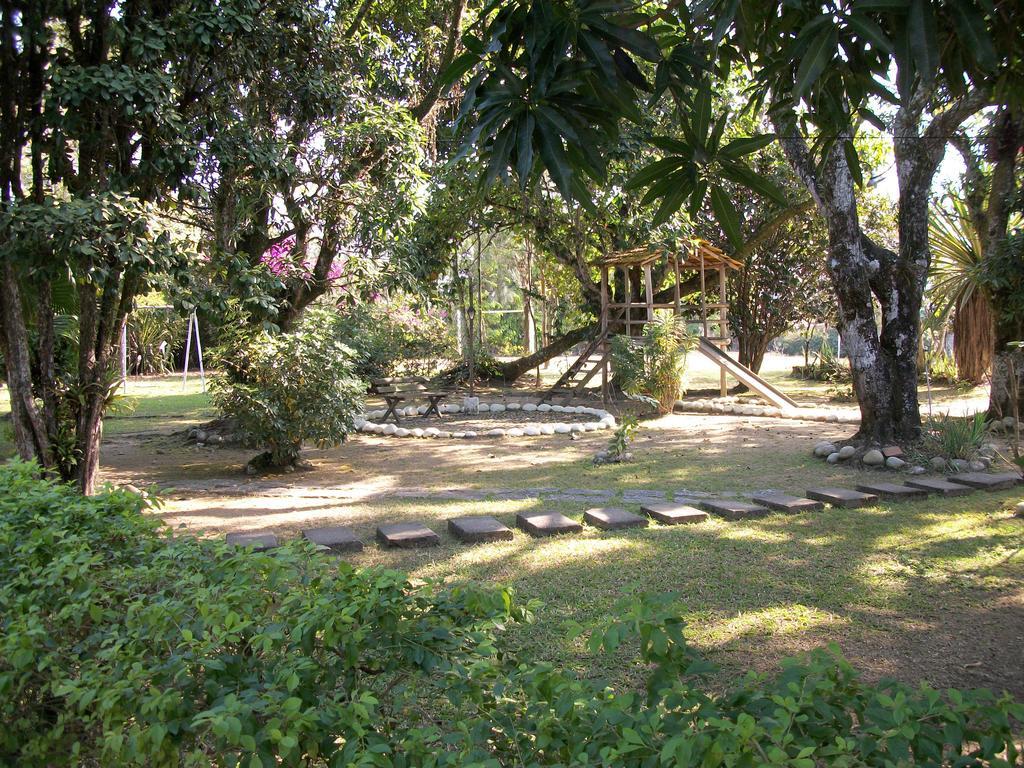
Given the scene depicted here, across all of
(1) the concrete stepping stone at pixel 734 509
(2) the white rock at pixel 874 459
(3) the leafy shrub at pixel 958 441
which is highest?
(3) the leafy shrub at pixel 958 441

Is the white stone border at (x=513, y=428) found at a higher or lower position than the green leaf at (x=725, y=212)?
lower

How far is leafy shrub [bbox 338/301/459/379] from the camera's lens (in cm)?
1741

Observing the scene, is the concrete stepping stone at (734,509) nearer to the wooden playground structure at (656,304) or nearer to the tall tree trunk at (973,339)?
the wooden playground structure at (656,304)

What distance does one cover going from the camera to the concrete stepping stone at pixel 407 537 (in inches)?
201

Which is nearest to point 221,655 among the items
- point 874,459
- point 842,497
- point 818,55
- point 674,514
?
point 818,55

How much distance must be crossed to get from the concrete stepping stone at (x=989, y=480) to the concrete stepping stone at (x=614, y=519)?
2848mm

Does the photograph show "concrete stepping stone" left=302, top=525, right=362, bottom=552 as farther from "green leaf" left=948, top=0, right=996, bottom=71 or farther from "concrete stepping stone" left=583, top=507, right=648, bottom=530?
"green leaf" left=948, top=0, right=996, bottom=71

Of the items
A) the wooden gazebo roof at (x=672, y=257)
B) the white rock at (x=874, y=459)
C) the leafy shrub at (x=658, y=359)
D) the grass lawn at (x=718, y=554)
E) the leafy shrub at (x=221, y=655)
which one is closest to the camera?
the leafy shrub at (x=221, y=655)

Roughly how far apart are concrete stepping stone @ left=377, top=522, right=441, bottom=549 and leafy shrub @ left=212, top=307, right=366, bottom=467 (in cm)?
295

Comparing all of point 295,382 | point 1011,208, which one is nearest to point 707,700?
point 295,382

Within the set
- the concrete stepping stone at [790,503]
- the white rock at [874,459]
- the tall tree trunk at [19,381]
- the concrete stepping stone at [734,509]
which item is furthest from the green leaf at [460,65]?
the white rock at [874,459]

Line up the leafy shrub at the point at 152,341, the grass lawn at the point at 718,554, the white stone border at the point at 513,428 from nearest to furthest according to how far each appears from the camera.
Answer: the grass lawn at the point at 718,554 < the white stone border at the point at 513,428 < the leafy shrub at the point at 152,341

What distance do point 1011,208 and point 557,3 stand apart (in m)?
8.61

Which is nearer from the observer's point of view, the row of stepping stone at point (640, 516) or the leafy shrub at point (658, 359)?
the row of stepping stone at point (640, 516)
